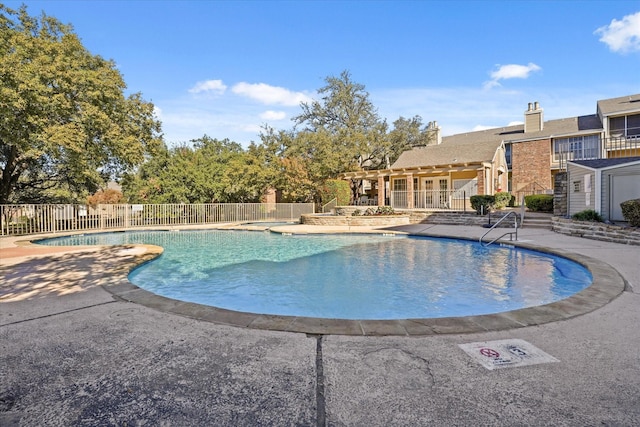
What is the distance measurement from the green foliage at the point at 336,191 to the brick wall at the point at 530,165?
41.4 ft

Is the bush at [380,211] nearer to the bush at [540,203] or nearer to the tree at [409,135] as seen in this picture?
the bush at [540,203]

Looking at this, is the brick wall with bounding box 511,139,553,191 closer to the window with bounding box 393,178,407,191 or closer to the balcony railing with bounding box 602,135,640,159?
the balcony railing with bounding box 602,135,640,159

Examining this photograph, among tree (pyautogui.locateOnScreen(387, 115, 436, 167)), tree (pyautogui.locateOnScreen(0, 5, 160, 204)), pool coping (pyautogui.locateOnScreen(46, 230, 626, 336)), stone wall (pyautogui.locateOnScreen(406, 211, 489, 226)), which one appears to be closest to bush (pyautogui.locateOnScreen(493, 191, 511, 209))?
stone wall (pyautogui.locateOnScreen(406, 211, 489, 226))

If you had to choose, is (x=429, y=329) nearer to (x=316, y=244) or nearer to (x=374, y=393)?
(x=374, y=393)

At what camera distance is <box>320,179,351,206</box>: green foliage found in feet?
78.5

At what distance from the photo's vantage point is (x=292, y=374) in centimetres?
229

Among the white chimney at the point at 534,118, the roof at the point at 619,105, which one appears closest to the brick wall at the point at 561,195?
the roof at the point at 619,105

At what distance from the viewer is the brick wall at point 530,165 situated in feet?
77.6

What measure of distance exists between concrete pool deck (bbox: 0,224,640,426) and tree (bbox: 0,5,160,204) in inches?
464

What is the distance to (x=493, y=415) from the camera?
1.83 metres

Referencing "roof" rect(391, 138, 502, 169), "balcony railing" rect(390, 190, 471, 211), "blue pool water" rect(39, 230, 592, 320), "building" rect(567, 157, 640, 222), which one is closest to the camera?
"blue pool water" rect(39, 230, 592, 320)

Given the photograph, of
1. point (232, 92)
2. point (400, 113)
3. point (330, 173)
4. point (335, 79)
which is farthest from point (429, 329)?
point (335, 79)

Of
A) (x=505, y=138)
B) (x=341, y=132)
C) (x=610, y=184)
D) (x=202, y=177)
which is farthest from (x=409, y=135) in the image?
(x=610, y=184)

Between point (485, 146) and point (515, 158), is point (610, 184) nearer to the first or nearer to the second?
point (485, 146)
